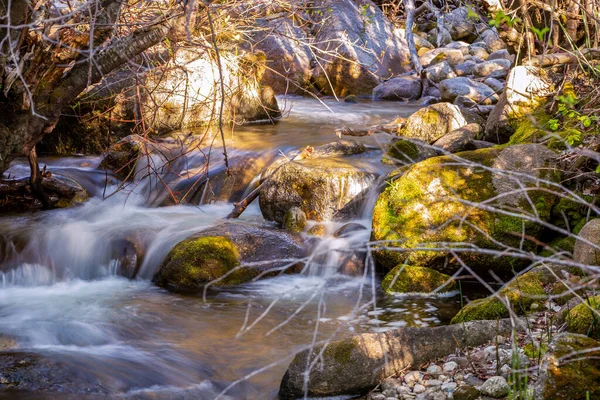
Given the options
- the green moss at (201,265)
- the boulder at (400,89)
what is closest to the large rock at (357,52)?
the boulder at (400,89)

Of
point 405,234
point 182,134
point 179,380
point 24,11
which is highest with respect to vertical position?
point 24,11

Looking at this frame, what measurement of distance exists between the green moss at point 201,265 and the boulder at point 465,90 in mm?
7752

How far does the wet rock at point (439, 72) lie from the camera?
16.1m

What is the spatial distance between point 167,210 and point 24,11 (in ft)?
14.7

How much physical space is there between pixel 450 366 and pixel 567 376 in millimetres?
1082

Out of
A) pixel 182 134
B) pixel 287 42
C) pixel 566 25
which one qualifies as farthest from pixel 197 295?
pixel 287 42

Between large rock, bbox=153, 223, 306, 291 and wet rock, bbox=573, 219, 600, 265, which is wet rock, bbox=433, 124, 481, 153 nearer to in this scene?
large rock, bbox=153, 223, 306, 291

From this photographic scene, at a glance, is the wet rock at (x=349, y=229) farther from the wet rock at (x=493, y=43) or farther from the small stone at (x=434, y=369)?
the wet rock at (x=493, y=43)

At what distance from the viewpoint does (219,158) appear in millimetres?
9836

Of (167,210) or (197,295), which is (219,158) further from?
(197,295)

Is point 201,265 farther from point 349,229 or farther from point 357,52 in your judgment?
point 357,52

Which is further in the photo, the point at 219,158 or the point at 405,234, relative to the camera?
the point at 219,158

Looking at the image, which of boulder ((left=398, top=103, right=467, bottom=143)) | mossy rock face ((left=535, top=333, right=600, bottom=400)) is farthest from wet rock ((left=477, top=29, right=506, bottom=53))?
mossy rock face ((left=535, top=333, right=600, bottom=400))

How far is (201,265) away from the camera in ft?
22.9
